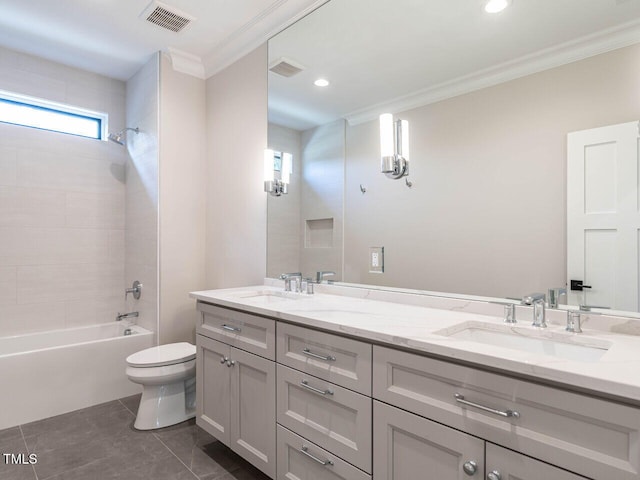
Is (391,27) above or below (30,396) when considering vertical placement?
above

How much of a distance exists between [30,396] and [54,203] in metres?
1.50

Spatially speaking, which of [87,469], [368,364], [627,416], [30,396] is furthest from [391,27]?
[30,396]

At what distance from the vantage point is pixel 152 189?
2.96 meters

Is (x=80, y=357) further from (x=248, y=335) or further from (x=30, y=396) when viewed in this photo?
(x=248, y=335)

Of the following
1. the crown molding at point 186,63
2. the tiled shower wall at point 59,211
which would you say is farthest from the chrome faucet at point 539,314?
the tiled shower wall at point 59,211

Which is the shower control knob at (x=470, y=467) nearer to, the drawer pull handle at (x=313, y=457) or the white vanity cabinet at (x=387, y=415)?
the white vanity cabinet at (x=387, y=415)

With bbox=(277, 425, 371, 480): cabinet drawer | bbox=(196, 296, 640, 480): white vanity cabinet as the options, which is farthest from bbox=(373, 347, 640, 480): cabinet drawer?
bbox=(277, 425, 371, 480): cabinet drawer

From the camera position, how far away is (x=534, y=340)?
126 cm

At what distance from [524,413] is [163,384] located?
84.2 inches

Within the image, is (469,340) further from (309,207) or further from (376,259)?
(309,207)

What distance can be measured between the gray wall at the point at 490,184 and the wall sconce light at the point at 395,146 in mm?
39

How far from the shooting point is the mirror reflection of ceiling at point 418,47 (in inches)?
54.4

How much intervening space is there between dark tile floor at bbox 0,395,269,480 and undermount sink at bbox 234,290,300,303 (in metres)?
0.87

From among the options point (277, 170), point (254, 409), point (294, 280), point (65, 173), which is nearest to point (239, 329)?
point (254, 409)
